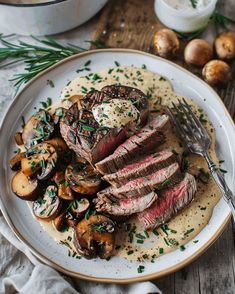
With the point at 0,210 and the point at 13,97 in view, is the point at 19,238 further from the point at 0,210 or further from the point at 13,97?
the point at 13,97

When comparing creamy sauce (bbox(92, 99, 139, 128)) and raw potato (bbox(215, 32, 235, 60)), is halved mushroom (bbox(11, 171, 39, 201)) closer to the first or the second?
creamy sauce (bbox(92, 99, 139, 128))

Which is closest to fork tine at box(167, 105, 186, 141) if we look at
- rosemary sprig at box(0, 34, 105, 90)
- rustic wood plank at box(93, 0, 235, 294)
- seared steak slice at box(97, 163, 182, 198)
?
seared steak slice at box(97, 163, 182, 198)

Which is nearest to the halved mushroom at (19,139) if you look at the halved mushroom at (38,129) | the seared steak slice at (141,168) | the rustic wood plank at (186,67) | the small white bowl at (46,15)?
the halved mushroom at (38,129)

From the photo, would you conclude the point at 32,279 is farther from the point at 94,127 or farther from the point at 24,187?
the point at 94,127

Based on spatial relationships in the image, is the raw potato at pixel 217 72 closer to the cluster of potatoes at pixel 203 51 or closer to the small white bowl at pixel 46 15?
the cluster of potatoes at pixel 203 51

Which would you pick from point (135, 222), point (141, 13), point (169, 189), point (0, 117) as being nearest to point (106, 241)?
point (135, 222)

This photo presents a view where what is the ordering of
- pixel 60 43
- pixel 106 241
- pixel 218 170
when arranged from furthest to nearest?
pixel 60 43 < pixel 218 170 < pixel 106 241

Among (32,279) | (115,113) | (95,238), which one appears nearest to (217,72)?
(115,113)
